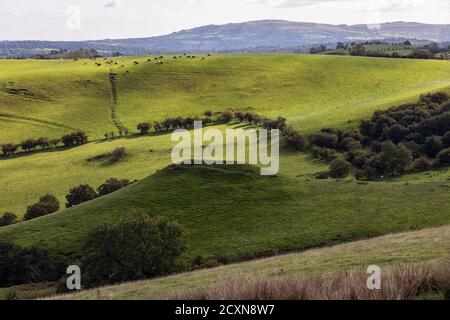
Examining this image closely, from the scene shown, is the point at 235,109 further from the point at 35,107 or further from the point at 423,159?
the point at 423,159

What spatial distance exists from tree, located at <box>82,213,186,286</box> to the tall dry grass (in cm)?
2850

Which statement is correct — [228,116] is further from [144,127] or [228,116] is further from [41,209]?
[41,209]

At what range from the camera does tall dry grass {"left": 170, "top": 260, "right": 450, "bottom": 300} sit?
8406 mm

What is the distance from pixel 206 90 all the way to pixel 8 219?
350 ft

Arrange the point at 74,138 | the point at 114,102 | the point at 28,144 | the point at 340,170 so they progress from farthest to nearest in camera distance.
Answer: the point at 114,102 < the point at 74,138 < the point at 28,144 < the point at 340,170

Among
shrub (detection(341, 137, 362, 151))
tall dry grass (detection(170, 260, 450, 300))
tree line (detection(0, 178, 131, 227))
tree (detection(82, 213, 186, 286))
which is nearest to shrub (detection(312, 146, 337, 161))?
shrub (detection(341, 137, 362, 151))

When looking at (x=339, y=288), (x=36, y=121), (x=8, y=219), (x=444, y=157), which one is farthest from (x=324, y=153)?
(x=339, y=288)

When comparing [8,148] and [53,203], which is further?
[8,148]

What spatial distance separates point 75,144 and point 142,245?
320 ft

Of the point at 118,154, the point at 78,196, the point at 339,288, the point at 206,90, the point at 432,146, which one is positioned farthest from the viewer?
the point at 206,90

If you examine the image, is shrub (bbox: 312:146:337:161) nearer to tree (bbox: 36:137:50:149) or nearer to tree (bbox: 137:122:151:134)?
tree (bbox: 137:122:151:134)

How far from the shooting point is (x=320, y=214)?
51656mm

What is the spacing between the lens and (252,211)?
177 ft
